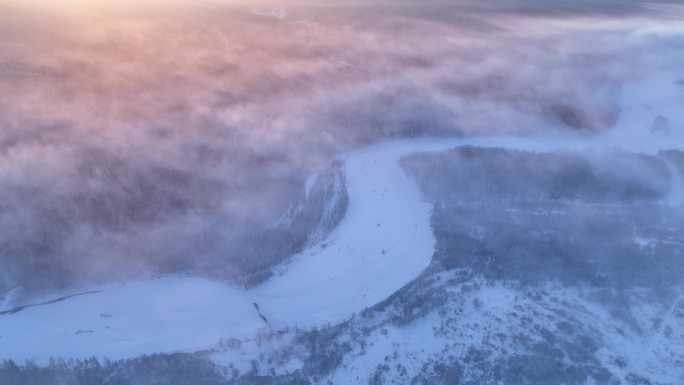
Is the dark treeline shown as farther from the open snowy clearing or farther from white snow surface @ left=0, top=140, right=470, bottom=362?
white snow surface @ left=0, top=140, right=470, bottom=362

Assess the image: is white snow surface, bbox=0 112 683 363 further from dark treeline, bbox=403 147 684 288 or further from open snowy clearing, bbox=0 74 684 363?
dark treeline, bbox=403 147 684 288

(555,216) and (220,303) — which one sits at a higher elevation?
(555,216)

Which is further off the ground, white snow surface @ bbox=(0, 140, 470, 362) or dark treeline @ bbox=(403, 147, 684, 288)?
dark treeline @ bbox=(403, 147, 684, 288)

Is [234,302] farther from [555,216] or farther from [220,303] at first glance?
[555,216]

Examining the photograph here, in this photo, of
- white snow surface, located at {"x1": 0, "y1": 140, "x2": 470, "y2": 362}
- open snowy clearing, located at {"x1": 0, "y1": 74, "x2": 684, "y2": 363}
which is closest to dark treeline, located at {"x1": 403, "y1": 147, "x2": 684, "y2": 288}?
open snowy clearing, located at {"x1": 0, "y1": 74, "x2": 684, "y2": 363}

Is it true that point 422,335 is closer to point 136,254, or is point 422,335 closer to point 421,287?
point 421,287

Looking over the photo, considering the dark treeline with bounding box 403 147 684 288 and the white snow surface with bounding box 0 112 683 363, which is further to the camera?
the dark treeline with bounding box 403 147 684 288

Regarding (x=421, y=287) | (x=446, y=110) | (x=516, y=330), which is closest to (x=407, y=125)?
(x=446, y=110)

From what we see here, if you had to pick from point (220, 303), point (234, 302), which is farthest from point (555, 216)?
point (220, 303)

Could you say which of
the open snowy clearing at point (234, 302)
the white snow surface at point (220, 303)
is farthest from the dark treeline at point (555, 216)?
the white snow surface at point (220, 303)
